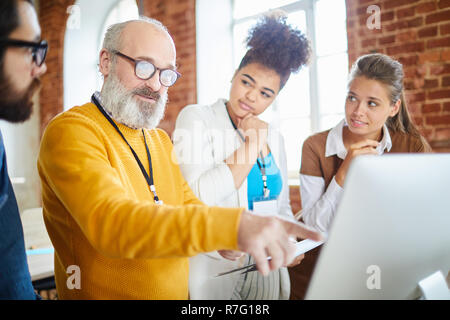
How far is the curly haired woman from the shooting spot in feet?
4.29

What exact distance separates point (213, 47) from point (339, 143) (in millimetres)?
2098

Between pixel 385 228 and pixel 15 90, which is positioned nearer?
pixel 385 228

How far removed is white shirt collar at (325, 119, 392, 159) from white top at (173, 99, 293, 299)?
0.51m

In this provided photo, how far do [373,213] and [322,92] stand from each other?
8.59 feet

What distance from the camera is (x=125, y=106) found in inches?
41.1

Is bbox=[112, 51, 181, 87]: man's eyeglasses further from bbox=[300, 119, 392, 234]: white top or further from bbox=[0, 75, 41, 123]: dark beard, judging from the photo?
bbox=[300, 119, 392, 234]: white top

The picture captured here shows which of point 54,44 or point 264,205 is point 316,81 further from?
point 54,44

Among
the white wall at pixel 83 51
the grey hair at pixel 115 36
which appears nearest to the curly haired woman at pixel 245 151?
the grey hair at pixel 115 36

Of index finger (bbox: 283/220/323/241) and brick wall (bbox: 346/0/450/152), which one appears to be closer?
index finger (bbox: 283/220/323/241)

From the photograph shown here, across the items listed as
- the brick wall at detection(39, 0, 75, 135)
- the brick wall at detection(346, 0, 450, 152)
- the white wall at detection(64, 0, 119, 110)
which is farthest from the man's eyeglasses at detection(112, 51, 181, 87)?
the brick wall at detection(39, 0, 75, 135)

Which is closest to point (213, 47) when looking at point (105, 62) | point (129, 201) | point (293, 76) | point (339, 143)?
point (293, 76)

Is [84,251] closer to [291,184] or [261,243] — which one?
[261,243]

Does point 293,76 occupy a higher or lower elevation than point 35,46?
higher

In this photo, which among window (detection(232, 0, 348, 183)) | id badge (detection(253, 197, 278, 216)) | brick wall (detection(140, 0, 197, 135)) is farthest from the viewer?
brick wall (detection(140, 0, 197, 135))
